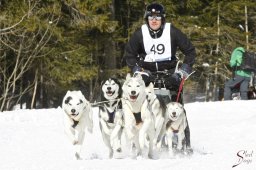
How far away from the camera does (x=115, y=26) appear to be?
64.1 ft

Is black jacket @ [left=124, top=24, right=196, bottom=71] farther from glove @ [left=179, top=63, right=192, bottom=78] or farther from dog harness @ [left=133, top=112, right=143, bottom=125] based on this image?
dog harness @ [left=133, top=112, right=143, bottom=125]

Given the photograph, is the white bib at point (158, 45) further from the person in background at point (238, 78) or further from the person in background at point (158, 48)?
the person in background at point (238, 78)

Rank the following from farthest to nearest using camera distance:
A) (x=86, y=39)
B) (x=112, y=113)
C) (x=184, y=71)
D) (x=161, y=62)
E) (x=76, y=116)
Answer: (x=86, y=39) → (x=161, y=62) → (x=184, y=71) → (x=112, y=113) → (x=76, y=116)

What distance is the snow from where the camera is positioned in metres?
5.10

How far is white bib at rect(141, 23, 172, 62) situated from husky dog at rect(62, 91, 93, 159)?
3.53 feet

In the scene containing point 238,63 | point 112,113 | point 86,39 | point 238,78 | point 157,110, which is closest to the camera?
point 112,113

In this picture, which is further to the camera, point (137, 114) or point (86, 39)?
point (86, 39)

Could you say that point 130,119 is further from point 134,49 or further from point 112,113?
point 134,49

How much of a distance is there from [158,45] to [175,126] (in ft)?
3.32

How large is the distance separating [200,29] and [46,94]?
7000 mm

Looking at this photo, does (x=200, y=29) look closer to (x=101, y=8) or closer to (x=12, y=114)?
(x=101, y=8)

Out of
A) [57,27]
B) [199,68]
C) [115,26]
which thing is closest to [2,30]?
[57,27]

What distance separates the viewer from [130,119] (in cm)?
573

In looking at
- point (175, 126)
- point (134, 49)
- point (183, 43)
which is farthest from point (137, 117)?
point (183, 43)
